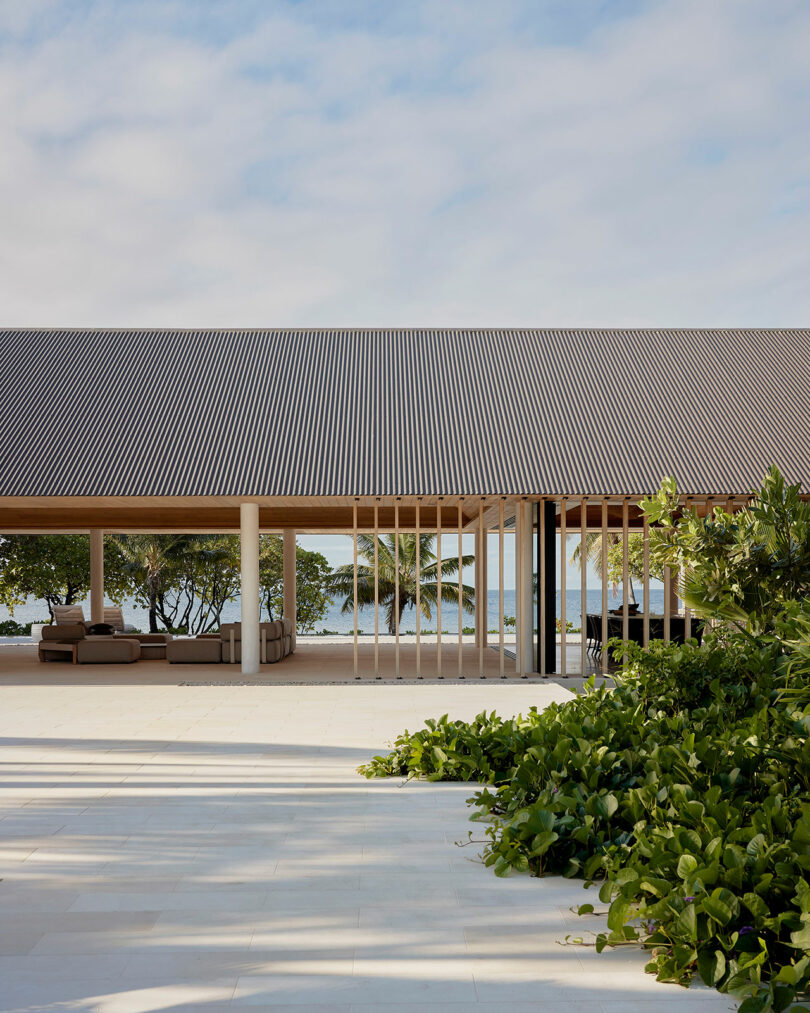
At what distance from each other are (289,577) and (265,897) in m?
16.6

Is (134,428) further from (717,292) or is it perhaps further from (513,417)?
(717,292)

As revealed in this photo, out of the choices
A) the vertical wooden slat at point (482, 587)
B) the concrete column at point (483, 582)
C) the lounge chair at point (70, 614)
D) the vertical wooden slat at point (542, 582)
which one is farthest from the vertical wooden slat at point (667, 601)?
the lounge chair at point (70, 614)

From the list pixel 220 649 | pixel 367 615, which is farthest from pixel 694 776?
pixel 367 615

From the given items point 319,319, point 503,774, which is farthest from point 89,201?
point 503,774

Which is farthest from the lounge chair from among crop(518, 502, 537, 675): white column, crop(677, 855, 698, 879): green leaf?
crop(677, 855, 698, 879): green leaf

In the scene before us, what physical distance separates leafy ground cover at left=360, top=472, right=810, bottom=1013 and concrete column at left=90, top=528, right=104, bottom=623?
15.4 meters

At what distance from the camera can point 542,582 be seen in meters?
15.4

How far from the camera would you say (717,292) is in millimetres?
23891

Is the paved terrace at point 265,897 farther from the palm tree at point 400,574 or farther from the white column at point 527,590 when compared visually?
the palm tree at point 400,574

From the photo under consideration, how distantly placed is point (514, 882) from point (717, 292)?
21.4 m

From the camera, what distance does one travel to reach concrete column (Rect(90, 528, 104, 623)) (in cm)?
Result: 2208

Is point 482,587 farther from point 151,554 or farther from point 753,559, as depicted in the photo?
point 151,554

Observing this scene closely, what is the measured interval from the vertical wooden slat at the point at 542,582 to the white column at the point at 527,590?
240mm

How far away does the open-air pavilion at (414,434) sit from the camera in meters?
15.5
